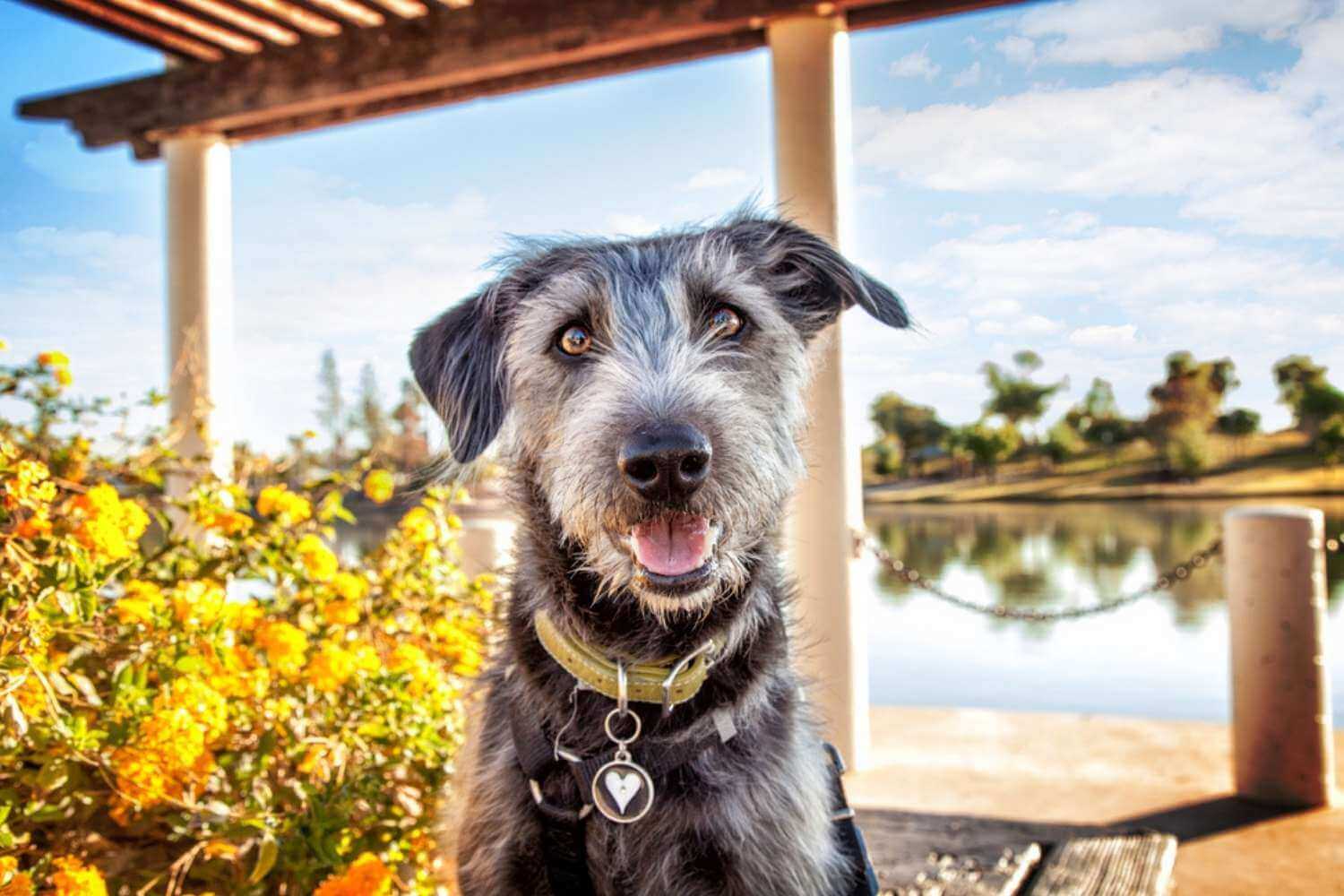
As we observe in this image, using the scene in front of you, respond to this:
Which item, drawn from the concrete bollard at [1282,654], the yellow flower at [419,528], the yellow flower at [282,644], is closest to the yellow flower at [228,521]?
the yellow flower at [282,644]

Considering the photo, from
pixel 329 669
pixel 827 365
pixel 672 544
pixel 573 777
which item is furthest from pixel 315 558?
pixel 827 365

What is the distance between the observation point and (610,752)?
1.61 metres

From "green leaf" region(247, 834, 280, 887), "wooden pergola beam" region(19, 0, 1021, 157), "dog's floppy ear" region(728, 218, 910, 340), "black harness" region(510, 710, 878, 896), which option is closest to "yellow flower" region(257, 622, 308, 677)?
"green leaf" region(247, 834, 280, 887)

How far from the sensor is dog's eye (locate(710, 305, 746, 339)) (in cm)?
195

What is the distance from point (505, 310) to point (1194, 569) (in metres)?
3.71

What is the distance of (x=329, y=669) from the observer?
2.19 m

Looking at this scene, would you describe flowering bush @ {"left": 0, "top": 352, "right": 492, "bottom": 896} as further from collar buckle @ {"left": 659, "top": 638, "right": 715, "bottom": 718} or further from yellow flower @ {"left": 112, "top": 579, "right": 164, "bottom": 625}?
collar buckle @ {"left": 659, "top": 638, "right": 715, "bottom": 718}

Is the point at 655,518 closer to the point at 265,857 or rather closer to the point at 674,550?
the point at 674,550

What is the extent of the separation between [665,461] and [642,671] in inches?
15.3

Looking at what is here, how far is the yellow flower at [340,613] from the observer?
2.38 metres

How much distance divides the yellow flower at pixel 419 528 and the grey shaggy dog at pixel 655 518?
0.92 metres

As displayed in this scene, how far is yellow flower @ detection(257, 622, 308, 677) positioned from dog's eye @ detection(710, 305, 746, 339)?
3.72 ft

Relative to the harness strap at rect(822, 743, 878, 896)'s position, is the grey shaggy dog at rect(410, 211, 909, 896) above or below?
above

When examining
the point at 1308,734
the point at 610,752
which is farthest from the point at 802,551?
the point at 610,752
